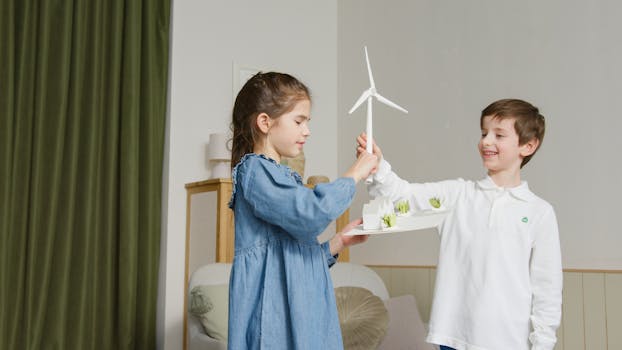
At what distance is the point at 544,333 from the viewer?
164 centimetres

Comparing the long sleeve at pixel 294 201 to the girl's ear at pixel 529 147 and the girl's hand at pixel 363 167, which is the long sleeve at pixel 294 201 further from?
the girl's ear at pixel 529 147

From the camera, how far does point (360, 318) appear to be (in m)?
2.49

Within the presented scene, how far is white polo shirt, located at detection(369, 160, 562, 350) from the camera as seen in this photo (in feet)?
5.50

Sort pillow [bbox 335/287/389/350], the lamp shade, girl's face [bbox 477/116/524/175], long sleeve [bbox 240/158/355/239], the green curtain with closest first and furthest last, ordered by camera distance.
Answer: long sleeve [bbox 240/158/355/239]
girl's face [bbox 477/116/524/175]
pillow [bbox 335/287/389/350]
the green curtain
the lamp shade

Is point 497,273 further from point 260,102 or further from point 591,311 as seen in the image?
point 591,311

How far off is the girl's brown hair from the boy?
0.25 meters

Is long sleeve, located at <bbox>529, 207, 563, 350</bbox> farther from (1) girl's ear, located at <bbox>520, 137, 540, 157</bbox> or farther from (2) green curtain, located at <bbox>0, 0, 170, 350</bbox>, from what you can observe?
(2) green curtain, located at <bbox>0, 0, 170, 350</bbox>

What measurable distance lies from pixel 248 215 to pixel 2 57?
2.10 metres

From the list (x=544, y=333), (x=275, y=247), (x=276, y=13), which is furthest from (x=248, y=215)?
(x=276, y=13)

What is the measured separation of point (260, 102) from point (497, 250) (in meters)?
0.73

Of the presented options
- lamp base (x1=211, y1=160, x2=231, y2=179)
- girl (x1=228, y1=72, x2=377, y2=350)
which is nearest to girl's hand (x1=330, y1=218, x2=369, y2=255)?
girl (x1=228, y1=72, x2=377, y2=350)

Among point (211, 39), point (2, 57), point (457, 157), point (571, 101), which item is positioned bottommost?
point (457, 157)

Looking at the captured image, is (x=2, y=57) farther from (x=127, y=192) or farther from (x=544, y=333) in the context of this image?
(x=544, y=333)

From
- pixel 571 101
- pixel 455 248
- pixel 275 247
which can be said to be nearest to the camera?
pixel 275 247
